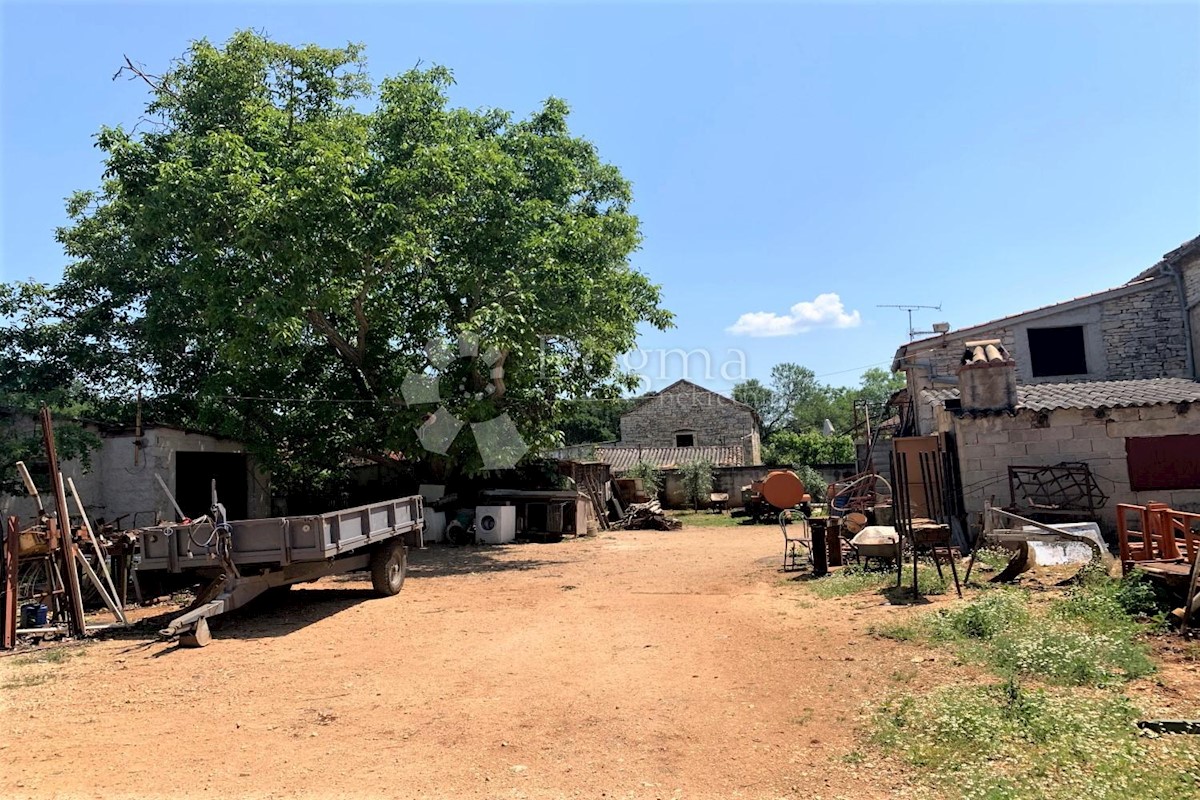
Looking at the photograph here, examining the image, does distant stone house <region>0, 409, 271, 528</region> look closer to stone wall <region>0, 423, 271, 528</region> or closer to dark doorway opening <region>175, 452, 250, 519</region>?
stone wall <region>0, 423, 271, 528</region>

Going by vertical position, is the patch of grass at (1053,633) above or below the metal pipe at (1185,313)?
below

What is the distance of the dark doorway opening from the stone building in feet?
70.0

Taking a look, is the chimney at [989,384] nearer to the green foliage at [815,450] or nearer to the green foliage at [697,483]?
the green foliage at [697,483]

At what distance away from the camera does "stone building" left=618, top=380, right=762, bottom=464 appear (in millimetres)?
39719

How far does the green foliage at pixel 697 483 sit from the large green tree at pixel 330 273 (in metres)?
11.6

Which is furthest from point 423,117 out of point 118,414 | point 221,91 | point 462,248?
point 118,414

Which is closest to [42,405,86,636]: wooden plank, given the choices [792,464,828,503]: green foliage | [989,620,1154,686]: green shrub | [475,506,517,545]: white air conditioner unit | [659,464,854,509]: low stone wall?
[989,620,1154,686]: green shrub

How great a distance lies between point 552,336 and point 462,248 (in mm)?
2849

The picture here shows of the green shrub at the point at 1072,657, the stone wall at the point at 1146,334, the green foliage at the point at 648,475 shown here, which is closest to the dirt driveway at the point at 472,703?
the green shrub at the point at 1072,657

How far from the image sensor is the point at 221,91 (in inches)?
714

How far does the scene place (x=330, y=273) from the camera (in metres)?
15.4

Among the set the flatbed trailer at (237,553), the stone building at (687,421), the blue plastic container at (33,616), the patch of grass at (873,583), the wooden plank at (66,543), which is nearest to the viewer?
the wooden plank at (66,543)

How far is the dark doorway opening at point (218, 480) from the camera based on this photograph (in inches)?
802

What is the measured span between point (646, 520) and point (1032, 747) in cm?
2059
